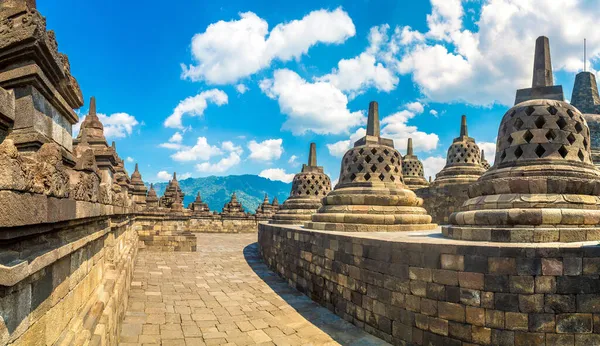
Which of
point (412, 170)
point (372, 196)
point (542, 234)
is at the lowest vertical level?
point (542, 234)

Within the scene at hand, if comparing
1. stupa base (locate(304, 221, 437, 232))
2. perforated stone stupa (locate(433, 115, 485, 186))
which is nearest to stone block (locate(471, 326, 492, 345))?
stupa base (locate(304, 221, 437, 232))

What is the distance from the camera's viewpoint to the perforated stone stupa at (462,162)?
14648 millimetres

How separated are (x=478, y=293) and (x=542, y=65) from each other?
13.1 ft

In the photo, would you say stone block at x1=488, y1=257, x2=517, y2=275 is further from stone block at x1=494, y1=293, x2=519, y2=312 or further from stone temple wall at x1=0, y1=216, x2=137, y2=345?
stone temple wall at x1=0, y1=216, x2=137, y2=345

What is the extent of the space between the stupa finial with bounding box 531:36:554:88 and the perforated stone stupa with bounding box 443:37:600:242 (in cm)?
2

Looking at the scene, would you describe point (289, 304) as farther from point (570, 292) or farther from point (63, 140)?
point (63, 140)

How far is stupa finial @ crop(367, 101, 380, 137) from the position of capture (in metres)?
8.85

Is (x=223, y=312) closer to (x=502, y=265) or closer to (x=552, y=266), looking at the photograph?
(x=502, y=265)

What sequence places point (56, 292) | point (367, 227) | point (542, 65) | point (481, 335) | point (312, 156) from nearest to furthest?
point (56, 292)
point (481, 335)
point (542, 65)
point (367, 227)
point (312, 156)

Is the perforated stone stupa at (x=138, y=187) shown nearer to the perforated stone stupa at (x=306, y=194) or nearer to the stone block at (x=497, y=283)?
the perforated stone stupa at (x=306, y=194)

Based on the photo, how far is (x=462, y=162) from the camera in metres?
14.9

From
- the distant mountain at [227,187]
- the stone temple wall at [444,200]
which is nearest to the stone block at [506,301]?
the stone temple wall at [444,200]

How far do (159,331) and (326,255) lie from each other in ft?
10.1

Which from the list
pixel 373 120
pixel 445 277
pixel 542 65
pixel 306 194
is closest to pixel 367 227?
pixel 373 120
